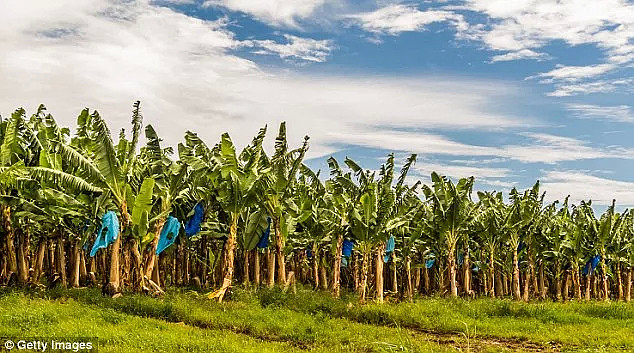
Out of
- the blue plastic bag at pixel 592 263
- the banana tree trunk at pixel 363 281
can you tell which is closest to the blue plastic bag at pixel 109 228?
the banana tree trunk at pixel 363 281

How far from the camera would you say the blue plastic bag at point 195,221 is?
20.9 m

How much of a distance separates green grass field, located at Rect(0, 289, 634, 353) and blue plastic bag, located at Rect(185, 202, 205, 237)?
2.77 meters

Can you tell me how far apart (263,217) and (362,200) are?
3.30 meters

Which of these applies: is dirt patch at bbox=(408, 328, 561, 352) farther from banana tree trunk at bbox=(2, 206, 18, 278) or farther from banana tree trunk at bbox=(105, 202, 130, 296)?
banana tree trunk at bbox=(2, 206, 18, 278)

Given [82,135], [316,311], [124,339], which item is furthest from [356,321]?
[82,135]

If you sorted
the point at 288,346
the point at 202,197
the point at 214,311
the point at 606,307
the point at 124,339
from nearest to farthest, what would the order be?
the point at 124,339 < the point at 288,346 < the point at 214,311 < the point at 606,307 < the point at 202,197

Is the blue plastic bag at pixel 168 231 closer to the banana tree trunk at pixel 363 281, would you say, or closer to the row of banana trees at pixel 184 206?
the row of banana trees at pixel 184 206

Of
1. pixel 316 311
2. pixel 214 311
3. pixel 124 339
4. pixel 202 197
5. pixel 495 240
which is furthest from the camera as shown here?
pixel 495 240

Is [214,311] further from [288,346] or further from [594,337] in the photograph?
[594,337]

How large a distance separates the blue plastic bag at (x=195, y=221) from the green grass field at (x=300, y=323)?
2.77m

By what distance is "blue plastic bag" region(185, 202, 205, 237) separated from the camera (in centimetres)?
2094

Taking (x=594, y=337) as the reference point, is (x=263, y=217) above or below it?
above

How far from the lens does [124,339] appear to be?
11789mm

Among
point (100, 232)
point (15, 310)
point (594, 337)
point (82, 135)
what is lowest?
point (594, 337)
